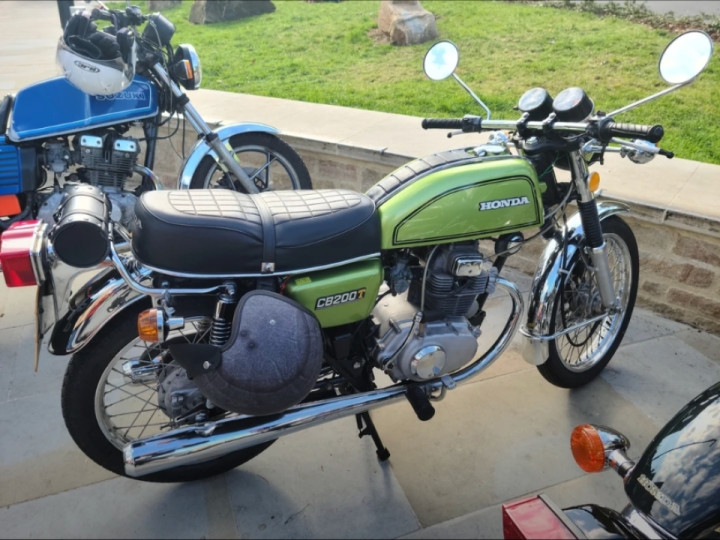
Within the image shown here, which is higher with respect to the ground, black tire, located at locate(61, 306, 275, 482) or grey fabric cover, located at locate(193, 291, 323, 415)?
grey fabric cover, located at locate(193, 291, 323, 415)

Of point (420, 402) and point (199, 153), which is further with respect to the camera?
point (199, 153)

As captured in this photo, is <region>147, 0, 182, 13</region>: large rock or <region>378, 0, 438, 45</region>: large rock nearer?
<region>378, 0, 438, 45</region>: large rock

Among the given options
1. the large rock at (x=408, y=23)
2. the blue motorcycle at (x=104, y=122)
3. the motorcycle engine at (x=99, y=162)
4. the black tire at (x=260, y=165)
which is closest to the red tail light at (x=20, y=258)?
the blue motorcycle at (x=104, y=122)

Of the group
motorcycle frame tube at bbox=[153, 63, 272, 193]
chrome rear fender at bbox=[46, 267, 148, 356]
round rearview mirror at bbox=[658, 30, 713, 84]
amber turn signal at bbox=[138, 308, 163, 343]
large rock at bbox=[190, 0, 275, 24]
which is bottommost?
large rock at bbox=[190, 0, 275, 24]

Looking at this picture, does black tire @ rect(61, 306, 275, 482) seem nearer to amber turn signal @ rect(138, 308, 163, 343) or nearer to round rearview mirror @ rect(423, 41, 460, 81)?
amber turn signal @ rect(138, 308, 163, 343)

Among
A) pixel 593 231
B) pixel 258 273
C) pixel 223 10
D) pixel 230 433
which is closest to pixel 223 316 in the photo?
pixel 258 273

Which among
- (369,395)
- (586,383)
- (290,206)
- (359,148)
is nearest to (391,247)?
(290,206)

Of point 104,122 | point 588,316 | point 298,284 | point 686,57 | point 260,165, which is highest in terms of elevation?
point 686,57

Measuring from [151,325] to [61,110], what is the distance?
2.20 m

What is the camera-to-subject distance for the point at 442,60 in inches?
95.0

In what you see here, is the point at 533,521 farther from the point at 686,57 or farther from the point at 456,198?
the point at 686,57

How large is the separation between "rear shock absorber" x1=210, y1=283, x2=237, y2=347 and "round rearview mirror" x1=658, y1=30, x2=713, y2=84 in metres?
1.54

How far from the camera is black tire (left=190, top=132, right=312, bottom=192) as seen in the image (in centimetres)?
368

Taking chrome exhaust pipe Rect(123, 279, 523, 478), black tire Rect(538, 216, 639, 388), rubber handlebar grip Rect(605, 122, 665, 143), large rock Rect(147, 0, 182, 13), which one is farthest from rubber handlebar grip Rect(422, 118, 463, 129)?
large rock Rect(147, 0, 182, 13)
